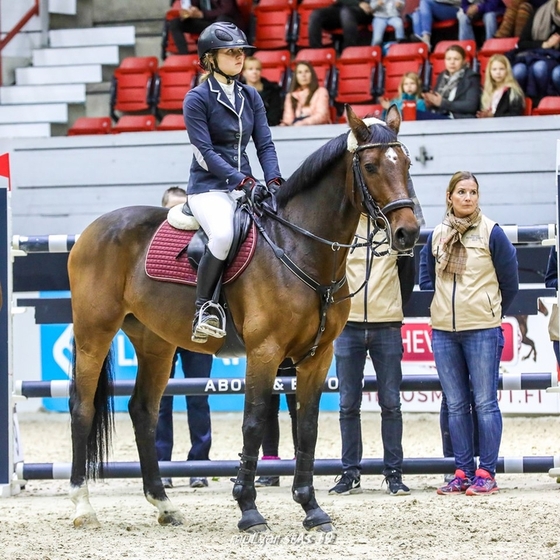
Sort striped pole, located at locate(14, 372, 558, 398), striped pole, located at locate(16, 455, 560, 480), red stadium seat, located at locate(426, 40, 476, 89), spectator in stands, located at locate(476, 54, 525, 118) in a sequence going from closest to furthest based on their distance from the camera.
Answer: striped pole, located at locate(16, 455, 560, 480) → striped pole, located at locate(14, 372, 558, 398) → spectator in stands, located at locate(476, 54, 525, 118) → red stadium seat, located at locate(426, 40, 476, 89)

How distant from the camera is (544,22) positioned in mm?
11523

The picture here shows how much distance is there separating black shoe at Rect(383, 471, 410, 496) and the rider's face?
106 inches

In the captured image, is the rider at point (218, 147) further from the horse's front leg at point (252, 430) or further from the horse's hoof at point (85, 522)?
the horse's hoof at point (85, 522)

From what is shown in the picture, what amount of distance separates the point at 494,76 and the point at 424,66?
1.64m

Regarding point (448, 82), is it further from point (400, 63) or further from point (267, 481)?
point (267, 481)

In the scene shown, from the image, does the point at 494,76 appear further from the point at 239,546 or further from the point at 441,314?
the point at 239,546

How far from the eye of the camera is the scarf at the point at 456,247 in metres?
6.14

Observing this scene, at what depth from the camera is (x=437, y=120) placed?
35.3 ft

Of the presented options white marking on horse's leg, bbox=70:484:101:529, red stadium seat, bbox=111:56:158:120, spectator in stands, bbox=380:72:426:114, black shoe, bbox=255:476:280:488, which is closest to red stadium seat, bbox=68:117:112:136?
red stadium seat, bbox=111:56:158:120

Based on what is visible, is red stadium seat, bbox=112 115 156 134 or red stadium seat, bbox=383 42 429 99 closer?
red stadium seat, bbox=383 42 429 99

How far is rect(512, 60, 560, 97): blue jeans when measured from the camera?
11.1 m

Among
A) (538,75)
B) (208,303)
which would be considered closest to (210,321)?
(208,303)

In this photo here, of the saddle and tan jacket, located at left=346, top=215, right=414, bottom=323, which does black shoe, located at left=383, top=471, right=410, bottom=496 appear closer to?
tan jacket, located at left=346, top=215, right=414, bottom=323

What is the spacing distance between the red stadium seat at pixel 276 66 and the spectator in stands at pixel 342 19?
480mm
